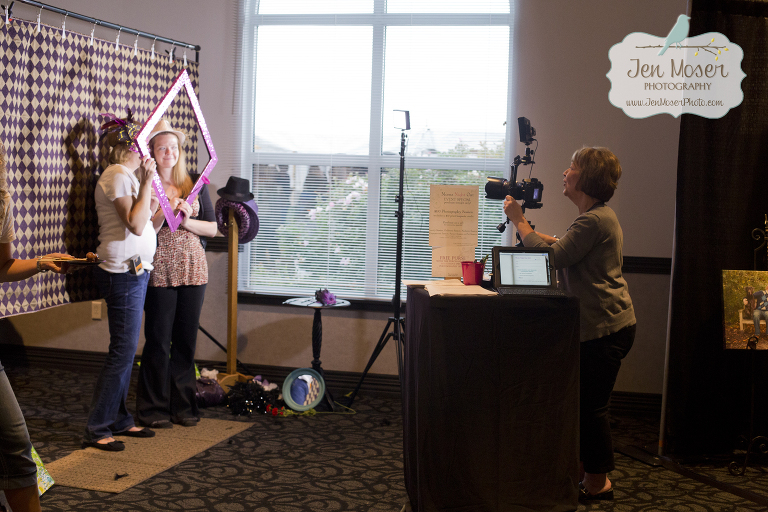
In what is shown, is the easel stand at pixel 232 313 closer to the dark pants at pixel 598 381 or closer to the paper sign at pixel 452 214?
A: the paper sign at pixel 452 214

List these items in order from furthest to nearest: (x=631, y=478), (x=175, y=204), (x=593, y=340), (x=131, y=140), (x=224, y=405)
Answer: (x=224, y=405) < (x=175, y=204) < (x=131, y=140) < (x=631, y=478) < (x=593, y=340)

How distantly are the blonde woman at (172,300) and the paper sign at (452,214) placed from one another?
5.32 ft

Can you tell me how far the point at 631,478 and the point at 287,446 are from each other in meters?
1.64

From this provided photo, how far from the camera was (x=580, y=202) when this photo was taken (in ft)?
7.89

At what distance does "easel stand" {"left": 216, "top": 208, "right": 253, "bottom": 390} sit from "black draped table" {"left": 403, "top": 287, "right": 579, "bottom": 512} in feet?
7.13

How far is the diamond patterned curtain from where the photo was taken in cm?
271

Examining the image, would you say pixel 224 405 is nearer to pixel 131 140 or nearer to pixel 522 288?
pixel 131 140

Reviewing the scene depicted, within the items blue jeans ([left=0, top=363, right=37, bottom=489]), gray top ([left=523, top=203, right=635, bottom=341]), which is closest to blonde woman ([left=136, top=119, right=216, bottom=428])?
blue jeans ([left=0, top=363, right=37, bottom=489])

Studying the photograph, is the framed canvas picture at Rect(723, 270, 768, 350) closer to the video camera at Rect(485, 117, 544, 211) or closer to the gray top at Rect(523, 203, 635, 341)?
the gray top at Rect(523, 203, 635, 341)

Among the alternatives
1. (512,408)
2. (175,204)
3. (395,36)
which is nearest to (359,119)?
(395,36)

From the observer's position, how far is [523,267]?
1.97 m

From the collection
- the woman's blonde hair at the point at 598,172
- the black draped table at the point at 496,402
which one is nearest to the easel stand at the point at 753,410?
the woman's blonde hair at the point at 598,172

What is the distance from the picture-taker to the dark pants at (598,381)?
2.28m

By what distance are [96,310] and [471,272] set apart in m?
3.29
